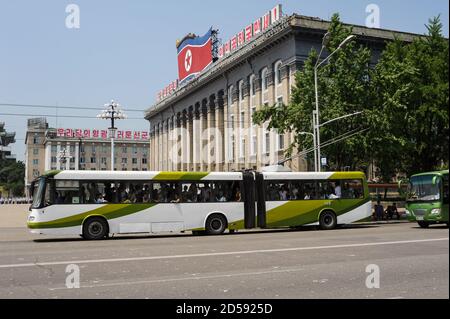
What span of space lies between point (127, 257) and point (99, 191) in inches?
301

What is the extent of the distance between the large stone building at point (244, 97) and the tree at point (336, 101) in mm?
11181

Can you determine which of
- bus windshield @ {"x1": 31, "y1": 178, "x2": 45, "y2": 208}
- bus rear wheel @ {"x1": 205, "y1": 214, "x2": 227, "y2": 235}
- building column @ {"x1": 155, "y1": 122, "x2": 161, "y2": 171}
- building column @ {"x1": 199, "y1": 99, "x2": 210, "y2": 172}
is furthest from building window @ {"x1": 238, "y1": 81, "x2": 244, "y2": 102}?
bus windshield @ {"x1": 31, "y1": 178, "x2": 45, "y2": 208}

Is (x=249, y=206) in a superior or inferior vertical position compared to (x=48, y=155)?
inferior

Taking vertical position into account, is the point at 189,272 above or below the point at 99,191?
below

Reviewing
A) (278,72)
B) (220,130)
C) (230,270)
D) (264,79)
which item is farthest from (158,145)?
(230,270)

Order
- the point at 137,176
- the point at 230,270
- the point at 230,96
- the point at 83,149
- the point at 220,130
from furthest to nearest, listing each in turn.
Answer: the point at 83,149 → the point at 220,130 → the point at 230,96 → the point at 137,176 → the point at 230,270

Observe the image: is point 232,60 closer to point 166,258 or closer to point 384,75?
point 384,75

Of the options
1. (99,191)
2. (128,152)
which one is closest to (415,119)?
(99,191)

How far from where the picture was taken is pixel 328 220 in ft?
78.8

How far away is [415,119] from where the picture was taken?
33438mm

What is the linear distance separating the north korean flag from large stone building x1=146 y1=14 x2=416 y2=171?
56.5 inches

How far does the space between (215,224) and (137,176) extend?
388 cm

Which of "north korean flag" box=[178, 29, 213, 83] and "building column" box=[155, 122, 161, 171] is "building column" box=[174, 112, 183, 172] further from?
"building column" box=[155, 122, 161, 171]

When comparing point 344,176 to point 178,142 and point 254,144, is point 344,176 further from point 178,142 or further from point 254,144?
point 178,142
